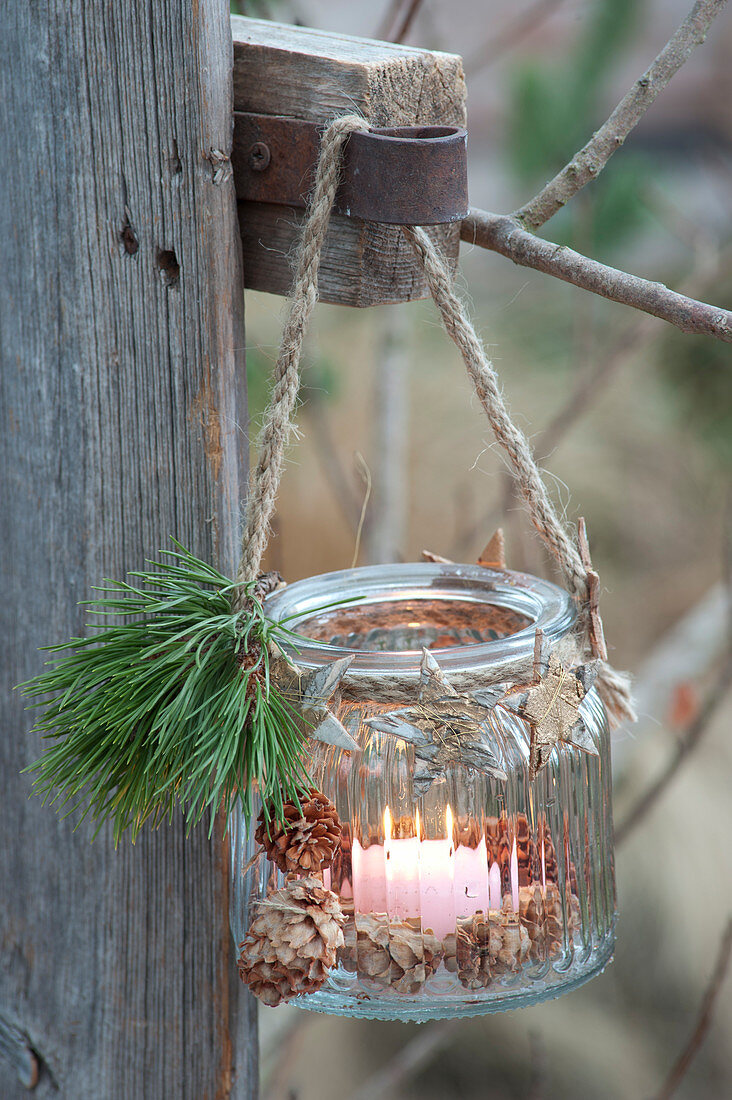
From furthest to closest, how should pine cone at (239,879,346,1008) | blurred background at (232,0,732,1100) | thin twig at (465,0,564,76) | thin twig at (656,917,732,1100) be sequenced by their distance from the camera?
blurred background at (232,0,732,1100)
thin twig at (465,0,564,76)
thin twig at (656,917,732,1100)
pine cone at (239,879,346,1008)

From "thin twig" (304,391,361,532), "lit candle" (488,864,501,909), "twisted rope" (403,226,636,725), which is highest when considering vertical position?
"thin twig" (304,391,361,532)

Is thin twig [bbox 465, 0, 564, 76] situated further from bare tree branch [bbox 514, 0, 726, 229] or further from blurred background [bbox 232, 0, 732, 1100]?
bare tree branch [bbox 514, 0, 726, 229]

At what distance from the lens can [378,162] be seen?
0.51 metres

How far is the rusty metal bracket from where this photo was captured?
50cm

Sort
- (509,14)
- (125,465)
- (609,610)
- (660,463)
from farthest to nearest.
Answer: (509,14) → (660,463) → (609,610) → (125,465)

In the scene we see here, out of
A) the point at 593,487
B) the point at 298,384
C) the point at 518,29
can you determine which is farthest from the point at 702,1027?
the point at 593,487

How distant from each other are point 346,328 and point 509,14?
1433 millimetres

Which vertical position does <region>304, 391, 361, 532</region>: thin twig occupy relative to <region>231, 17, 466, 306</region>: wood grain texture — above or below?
above

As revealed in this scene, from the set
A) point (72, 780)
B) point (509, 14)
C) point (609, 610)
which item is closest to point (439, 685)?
point (72, 780)

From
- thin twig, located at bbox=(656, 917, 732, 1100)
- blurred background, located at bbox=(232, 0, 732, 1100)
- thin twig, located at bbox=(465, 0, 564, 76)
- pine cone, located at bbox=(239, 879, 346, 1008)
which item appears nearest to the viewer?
pine cone, located at bbox=(239, 879, 346, 1008)

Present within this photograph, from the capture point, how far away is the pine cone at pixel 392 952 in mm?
484

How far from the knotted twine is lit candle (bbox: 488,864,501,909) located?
12 cm

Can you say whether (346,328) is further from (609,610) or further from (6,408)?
(6,408)

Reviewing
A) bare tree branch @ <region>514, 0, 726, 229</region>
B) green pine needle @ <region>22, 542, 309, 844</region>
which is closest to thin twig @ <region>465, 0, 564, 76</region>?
bare tree branch @ <region>514, 0, 726, 229</region>
